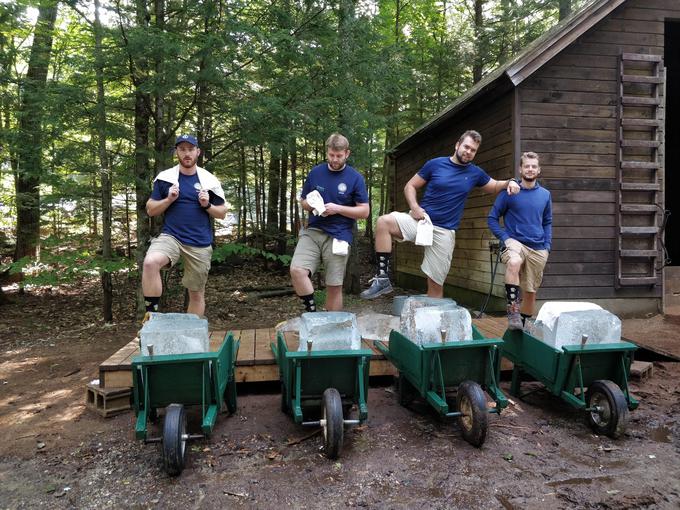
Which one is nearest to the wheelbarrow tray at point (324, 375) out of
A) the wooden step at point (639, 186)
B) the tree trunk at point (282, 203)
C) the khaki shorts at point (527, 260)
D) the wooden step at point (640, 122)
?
the khaki shorts at point (527, 260)

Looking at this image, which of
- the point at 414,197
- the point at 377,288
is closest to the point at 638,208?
the point at 414,197

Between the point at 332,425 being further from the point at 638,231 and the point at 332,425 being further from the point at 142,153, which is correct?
the point at 638,231

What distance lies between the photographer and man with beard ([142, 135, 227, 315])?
3.71 meters

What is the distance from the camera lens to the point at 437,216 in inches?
165

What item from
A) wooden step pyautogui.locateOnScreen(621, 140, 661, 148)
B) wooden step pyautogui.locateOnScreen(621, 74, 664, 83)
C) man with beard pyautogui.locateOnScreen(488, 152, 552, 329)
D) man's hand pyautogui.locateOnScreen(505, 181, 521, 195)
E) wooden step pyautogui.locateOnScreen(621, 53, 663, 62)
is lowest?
man with beard pyautogui.locateOnScreen(488, 152, 552, 329)

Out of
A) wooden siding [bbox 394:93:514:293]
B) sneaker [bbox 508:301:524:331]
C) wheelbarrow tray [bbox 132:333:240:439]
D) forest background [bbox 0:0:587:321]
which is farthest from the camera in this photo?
wooden siding [bbox 394:93:514:293]

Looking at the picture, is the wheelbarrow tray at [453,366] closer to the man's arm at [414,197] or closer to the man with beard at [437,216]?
the man with beard at [437,216]

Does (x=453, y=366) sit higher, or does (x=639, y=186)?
(x=639, y=186)

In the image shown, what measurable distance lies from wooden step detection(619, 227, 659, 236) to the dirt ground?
3162 millimetres

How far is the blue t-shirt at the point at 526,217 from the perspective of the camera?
13.5ft

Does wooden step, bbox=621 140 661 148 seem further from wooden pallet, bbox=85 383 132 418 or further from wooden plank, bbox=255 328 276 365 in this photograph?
wooden pallet, bbox=85 383 132 418

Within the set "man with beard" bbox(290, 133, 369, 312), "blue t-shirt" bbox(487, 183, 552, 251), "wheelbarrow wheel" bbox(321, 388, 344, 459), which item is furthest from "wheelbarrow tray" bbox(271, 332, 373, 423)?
"blue t-shirt" bbox(487, 183, 552, 251)

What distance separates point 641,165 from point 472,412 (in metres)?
5.93

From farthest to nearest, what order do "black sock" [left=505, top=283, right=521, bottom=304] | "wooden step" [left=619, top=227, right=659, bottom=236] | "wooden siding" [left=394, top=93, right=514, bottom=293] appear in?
1. "wooden siding" [left=394, top=93, right=514, bottom=293]
2. "wooden step" [left=619, top=227, right=659, bottom=236]
3. "black sock" [left=505, top=283, right=521, bottom=304]
